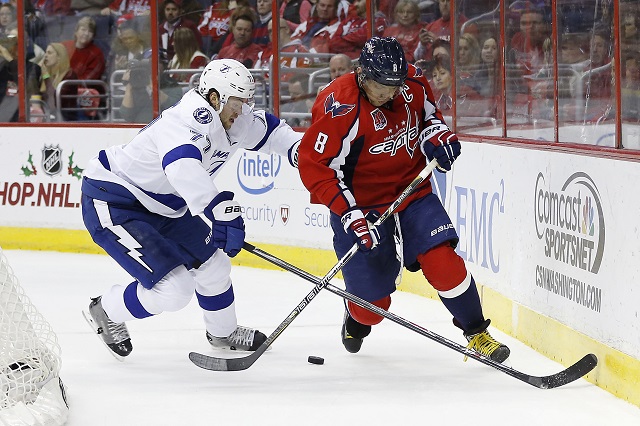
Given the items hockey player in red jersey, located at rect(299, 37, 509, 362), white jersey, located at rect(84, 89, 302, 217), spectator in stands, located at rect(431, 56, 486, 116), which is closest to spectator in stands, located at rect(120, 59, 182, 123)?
spectator in stands, located at rect(431, 56, 486, 116)

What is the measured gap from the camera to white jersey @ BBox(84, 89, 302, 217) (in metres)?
3.85

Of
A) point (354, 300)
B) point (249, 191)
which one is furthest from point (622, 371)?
point (249, 191)

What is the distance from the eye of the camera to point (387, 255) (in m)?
4.12

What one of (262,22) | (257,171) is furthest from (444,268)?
(262,22)

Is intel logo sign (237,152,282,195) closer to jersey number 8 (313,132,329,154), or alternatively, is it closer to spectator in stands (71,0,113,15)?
spectator in stands (71,0,113,15)

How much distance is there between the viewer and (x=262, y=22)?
729 cm

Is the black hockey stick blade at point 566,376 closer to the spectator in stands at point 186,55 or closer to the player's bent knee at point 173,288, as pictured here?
the player's bent knee at point 173,288

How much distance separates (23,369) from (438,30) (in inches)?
136

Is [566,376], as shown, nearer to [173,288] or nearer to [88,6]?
[173,288]

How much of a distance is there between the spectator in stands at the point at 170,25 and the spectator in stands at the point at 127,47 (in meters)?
0.14

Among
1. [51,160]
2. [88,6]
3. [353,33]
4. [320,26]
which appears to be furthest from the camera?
[88,6]

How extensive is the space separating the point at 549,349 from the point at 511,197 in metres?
0.74

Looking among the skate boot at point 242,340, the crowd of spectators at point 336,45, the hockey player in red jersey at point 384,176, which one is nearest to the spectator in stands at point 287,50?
the crowd of spectators at point 336,45

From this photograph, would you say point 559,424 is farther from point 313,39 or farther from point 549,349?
point 313,39
